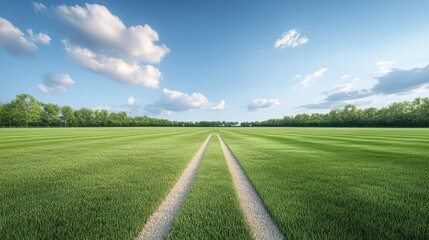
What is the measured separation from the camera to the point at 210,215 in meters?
3.75

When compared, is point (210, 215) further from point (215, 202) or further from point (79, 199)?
point (79, 199)

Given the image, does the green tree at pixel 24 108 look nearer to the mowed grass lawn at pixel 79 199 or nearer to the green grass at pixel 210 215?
the mowed grass lawn at pixel 79 199

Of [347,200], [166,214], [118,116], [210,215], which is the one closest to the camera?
[210,215]

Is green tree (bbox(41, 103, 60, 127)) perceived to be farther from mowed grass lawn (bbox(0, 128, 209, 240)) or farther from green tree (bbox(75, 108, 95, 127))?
mowed grass lawn (bbox(0, 128, 209, 240))

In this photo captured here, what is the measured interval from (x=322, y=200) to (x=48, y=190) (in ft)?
23.3

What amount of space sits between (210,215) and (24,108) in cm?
12578

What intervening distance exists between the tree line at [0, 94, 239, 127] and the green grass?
12322 cm

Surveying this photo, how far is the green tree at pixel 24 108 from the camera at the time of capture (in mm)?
88312

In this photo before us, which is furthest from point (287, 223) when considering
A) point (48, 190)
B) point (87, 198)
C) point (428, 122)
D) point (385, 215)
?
point (428, 122)

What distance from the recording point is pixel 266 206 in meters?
4.19

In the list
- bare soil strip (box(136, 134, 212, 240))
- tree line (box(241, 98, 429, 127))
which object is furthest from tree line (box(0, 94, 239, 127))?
tree line (box(241, 98, 429, 127))

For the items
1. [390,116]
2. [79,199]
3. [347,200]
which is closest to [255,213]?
[347,200]

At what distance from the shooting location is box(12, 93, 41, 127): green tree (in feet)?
290

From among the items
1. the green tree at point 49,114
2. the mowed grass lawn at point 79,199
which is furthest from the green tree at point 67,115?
the mowed grass lawn at point 79,199
